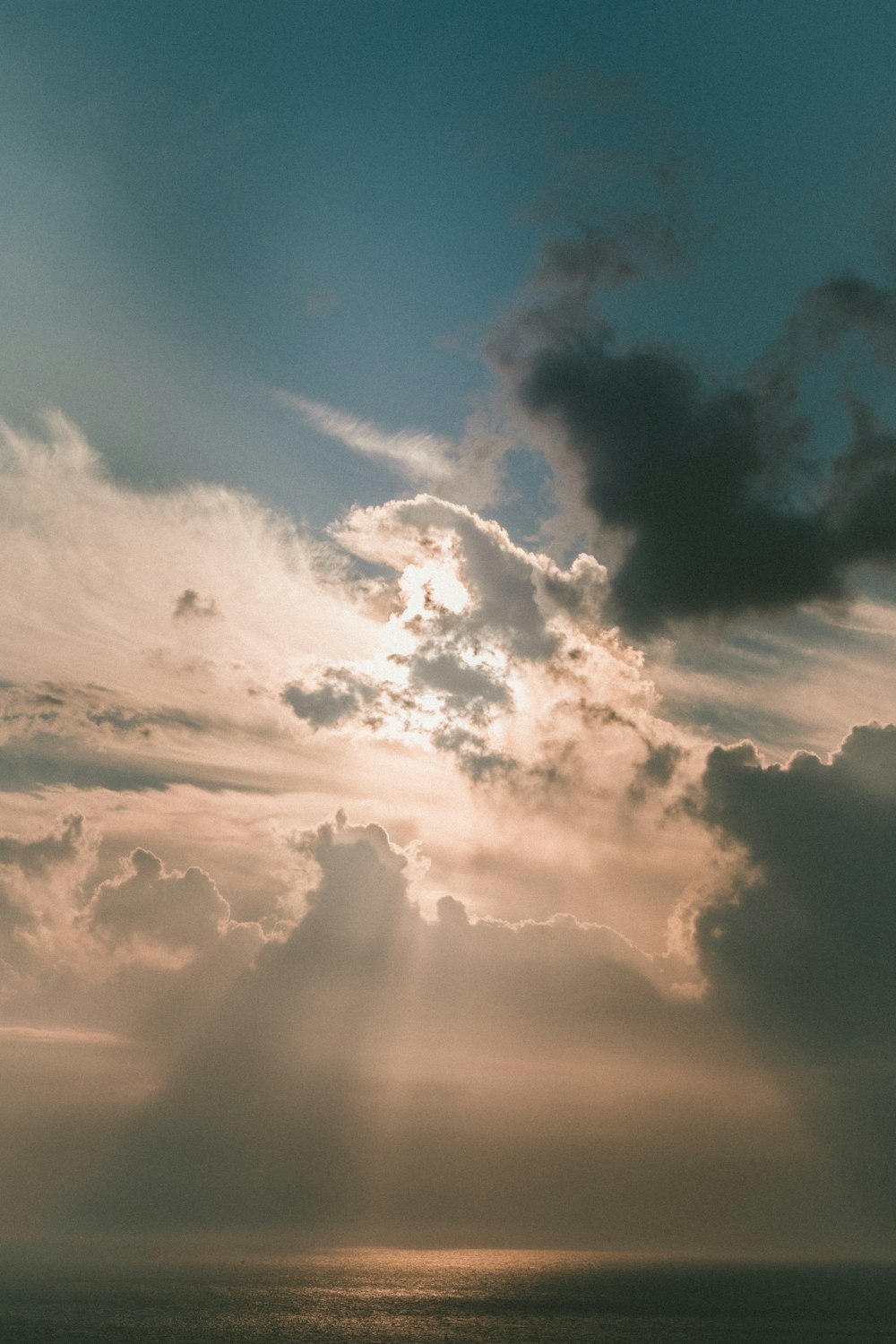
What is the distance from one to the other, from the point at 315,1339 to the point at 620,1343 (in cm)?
6651

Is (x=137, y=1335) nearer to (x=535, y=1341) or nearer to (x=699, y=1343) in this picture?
(x=535, y=1341)

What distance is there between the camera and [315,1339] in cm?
19275

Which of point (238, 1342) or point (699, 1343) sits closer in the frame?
point (238, 1342)

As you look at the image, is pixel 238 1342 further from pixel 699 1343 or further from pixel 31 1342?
pixel 699 1343

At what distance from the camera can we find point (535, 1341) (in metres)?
196

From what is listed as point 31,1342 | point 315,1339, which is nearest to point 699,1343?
point 315,1339

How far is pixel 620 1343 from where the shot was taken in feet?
646

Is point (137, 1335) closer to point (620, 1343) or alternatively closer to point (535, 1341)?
point (535, 1341)

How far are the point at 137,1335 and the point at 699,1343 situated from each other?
124 m

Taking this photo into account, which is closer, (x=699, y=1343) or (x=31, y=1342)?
(x=31, y=1342)

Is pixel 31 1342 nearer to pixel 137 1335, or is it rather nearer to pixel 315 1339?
pixel 137 1335

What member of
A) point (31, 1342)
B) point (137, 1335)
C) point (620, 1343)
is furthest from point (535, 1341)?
point (31, 1342)

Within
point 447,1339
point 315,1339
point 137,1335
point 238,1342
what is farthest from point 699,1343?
point 137,1335

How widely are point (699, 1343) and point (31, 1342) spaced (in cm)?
14309
